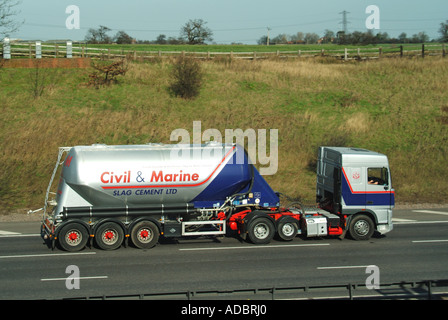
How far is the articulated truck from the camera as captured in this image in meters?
14.2

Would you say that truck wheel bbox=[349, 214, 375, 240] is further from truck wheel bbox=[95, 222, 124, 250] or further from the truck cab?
truck wheel bbox=[95, 222, 124, 250]

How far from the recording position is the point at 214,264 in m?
13.0

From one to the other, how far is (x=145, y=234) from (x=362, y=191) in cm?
720

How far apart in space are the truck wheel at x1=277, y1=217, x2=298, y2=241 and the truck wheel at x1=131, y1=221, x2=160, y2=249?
A: 13.2 ft

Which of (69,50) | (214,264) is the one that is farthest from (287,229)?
(69,50)

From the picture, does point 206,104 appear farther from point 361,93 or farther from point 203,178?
point 203,178

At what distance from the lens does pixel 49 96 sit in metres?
33.0

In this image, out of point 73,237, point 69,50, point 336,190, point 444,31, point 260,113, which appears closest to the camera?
point 73,237

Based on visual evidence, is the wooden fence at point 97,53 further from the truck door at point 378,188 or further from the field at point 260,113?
the truck door at point 378,188

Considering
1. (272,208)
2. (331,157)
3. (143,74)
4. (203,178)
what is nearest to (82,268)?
(203,178)

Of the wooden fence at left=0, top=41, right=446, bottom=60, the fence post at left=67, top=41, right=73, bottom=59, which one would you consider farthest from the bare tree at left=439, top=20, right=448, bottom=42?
the fence post at left=67, top=41, right=73, bottom=59

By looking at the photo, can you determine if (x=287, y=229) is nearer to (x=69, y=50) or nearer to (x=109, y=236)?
(x=109, y=236)

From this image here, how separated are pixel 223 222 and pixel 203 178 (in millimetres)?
1590

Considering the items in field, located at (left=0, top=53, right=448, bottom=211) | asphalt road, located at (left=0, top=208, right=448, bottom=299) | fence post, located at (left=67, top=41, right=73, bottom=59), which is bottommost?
asphalt road, located at (left=0, top=208, right=448, bottom=299)
